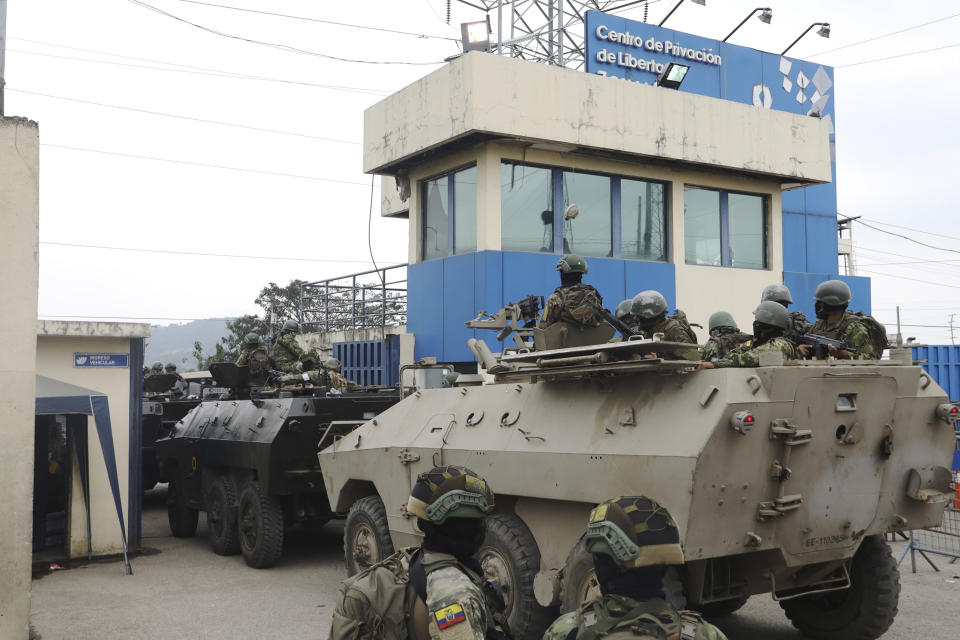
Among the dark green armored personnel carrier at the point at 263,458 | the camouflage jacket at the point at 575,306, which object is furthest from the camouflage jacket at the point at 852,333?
the dark green armored personnel carrier at the point at 263,458

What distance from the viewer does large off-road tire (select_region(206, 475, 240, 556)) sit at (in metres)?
10.4

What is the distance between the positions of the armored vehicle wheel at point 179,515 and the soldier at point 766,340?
318 inches

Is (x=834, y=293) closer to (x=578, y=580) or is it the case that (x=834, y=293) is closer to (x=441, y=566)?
(x=578, y=580)

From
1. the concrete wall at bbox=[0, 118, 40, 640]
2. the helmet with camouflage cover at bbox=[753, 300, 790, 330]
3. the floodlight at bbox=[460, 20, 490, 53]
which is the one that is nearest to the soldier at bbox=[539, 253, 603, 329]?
the helmet with camouflage cover at bbox=[753, 300, 790, 330]

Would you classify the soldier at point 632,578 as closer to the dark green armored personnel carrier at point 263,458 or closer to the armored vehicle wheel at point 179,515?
the dark green armored personnel carrier at point 263,458

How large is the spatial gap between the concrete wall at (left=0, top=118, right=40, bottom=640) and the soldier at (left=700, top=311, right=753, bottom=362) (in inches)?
190

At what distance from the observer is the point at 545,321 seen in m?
7.58

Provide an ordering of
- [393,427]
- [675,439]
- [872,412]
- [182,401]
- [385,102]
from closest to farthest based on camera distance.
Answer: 1. [675,439]
2. [872,412]
3. [393,427]
4. [182,401]
5. [385,102]

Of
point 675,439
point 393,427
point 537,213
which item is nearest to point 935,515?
point 675,439

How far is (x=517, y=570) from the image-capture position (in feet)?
20.5

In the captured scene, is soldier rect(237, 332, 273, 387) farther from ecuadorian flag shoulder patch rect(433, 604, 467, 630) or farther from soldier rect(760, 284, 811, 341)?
ecuadorian flag shoulder patch rect(433, 604, 467, 630)

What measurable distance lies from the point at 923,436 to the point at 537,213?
9.34 m

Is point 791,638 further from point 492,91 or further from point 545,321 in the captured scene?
point 492,91

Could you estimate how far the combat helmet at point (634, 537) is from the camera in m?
2.50
